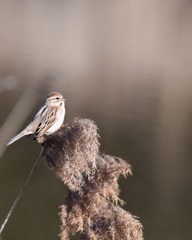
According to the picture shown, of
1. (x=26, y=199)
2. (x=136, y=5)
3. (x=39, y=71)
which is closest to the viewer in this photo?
(x=26, y=199)

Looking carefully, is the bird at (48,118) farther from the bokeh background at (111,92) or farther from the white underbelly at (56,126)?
the bokeh background at (111,92)

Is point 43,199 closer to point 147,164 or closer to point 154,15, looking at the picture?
point 147,164

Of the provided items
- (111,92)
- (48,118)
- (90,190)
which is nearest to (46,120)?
(48,118)

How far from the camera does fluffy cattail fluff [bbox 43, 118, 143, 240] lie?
334 centimetres

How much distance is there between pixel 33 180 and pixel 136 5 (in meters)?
19.8

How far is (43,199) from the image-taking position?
12211mm

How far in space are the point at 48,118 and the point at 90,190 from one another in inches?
49.4

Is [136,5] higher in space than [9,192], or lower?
lower

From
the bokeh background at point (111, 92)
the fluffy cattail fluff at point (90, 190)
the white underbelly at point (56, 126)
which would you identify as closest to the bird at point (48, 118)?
the white underbelly at point (56, 126)

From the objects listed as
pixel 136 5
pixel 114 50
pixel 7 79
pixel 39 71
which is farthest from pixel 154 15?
pixel 7 79

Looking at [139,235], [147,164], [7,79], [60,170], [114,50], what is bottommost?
[114,50]

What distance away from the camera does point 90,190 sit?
Result: 136 inches

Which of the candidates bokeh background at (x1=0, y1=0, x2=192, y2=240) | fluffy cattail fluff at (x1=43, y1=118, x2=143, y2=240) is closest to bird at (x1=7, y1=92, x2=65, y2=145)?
bokeh background at (x1=0, y1=0, x2=192, y2=240)

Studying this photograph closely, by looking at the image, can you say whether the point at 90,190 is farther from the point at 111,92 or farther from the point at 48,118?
the point at 111,92
